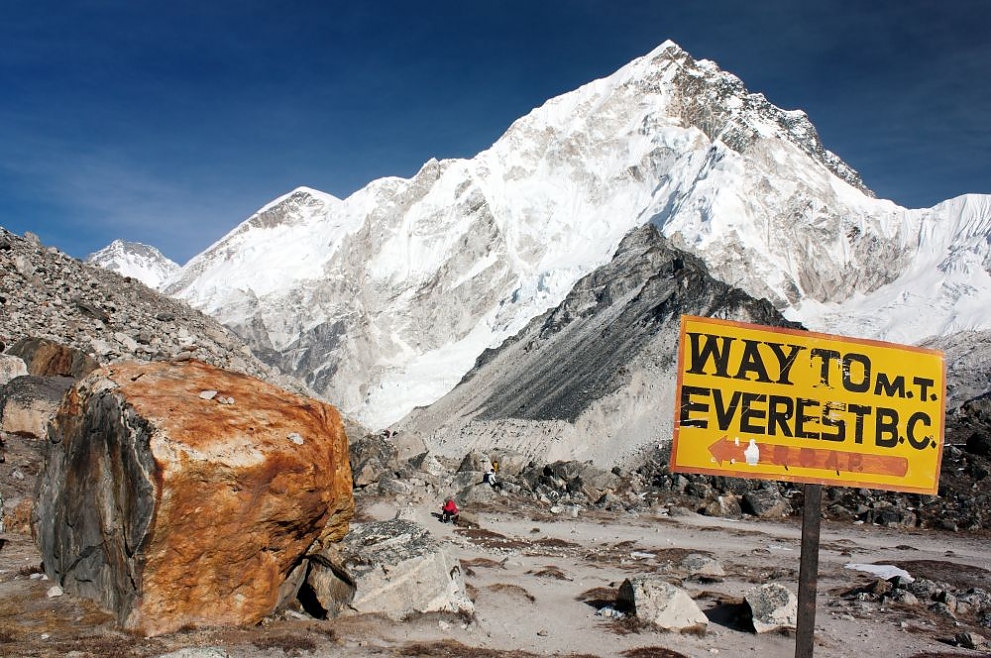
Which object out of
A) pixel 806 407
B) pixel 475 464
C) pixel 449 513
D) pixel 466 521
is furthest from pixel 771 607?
pixel 475 464

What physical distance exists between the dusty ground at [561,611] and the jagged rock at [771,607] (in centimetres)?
19

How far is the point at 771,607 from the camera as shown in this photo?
11.7m

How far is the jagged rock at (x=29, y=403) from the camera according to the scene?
15.9 meters

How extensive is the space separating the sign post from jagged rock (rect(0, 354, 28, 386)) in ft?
56.9

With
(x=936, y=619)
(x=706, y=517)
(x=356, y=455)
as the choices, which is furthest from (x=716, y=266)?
(x=936, y=619)

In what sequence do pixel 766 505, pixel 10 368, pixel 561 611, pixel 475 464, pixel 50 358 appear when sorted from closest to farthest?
pixel 561 611, pixel 10 368, pixel 50 358, pixel 766 505, pixel 475 464

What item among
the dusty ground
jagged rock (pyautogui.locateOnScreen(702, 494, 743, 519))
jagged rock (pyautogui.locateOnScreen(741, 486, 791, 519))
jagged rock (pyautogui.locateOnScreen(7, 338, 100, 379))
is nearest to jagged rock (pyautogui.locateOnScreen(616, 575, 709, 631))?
the dusty ground

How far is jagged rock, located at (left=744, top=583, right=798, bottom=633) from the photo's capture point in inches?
456

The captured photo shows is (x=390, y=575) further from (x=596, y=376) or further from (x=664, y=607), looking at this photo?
(x=596, y=376)

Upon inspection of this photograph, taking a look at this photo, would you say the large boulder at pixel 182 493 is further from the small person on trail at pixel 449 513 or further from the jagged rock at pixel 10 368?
the small person on trail at pixel 449 513

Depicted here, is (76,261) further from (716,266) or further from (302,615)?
(716,266)

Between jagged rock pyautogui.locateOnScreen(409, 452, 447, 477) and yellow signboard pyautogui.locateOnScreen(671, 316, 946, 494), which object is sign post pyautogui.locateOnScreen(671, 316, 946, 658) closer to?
yellow signboard pyautogui.locateOnScreen(671, 316, 946, 494)

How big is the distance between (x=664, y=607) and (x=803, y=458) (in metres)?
7.24

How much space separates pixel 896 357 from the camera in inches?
219
